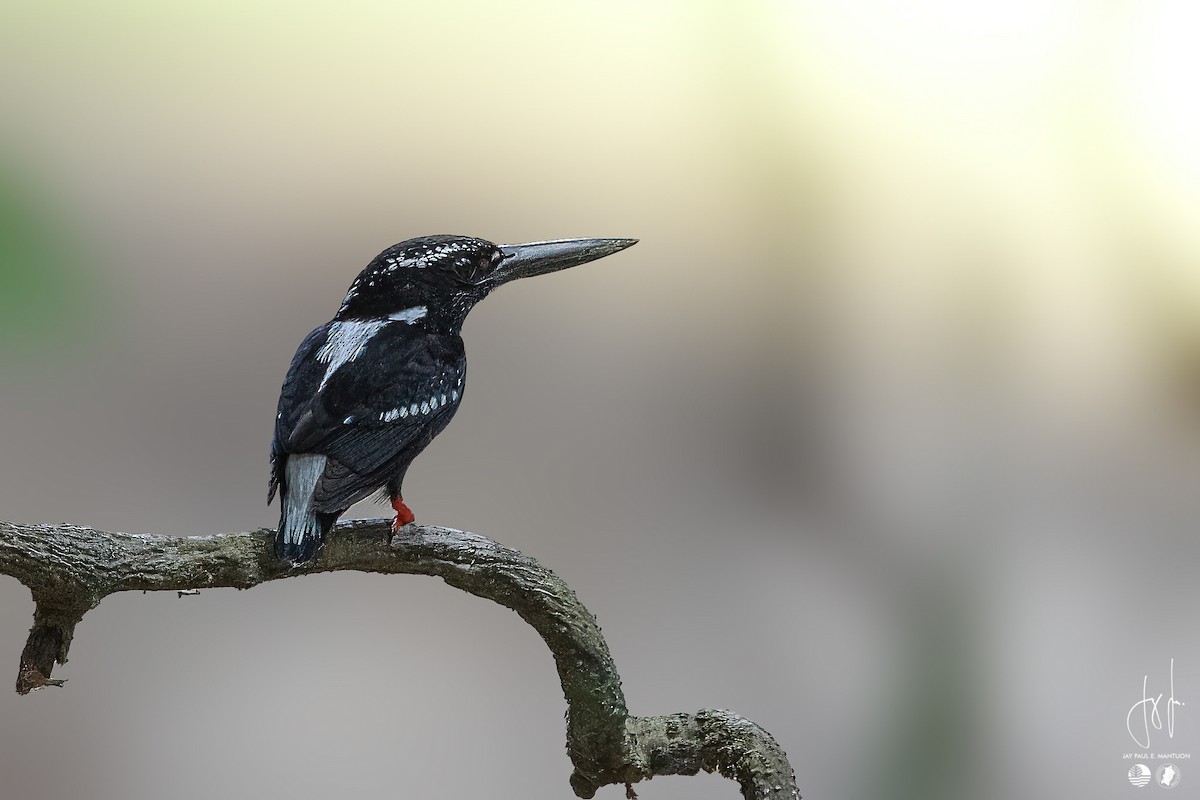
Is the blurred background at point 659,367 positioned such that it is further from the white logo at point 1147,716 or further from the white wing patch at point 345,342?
the white wing patch at point 345,342

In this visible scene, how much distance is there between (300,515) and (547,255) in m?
0.73

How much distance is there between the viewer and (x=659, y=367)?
2809 mm

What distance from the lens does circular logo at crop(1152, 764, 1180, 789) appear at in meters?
2.77

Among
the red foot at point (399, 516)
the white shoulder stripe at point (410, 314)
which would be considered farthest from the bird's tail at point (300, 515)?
the white shoulder stripe at point (410, 314)

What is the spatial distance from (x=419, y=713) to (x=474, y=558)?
836 millimetres

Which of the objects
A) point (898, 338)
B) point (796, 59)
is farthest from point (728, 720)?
point (796, 59)

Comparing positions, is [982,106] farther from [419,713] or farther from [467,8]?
[419,713]

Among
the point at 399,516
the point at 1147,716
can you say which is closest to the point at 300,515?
the point at 399,516

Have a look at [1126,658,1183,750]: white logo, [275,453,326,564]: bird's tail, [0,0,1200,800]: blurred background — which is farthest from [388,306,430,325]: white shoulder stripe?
[1126,658,1183,750]: white logo

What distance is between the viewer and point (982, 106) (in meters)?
2.86

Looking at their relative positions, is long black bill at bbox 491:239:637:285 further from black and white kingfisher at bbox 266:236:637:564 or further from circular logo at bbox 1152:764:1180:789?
circular logo at bbox 1152:764:1180:789

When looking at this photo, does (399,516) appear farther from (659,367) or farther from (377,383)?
(659,367)

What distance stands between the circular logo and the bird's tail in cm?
218

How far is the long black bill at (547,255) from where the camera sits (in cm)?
220
